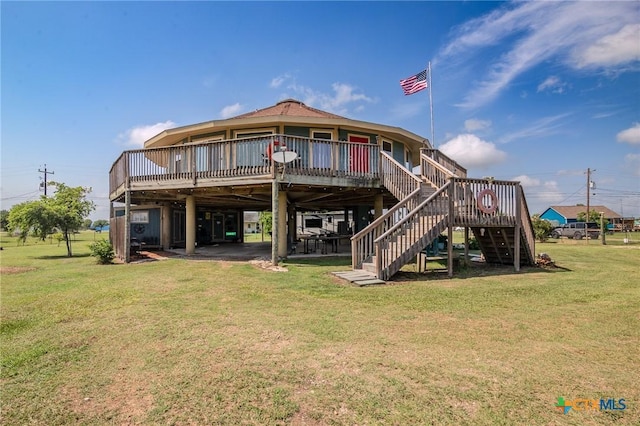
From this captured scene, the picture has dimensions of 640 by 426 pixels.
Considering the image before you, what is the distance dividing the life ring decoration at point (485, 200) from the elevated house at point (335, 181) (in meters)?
0.03

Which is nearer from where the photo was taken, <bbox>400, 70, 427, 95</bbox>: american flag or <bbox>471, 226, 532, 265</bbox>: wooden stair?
<bbox>471, 226, 532, 265</bbox>: wooden stair

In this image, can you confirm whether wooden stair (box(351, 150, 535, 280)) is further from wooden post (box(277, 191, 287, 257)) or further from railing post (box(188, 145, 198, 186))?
railing post (box(188, 145, 198, 186))

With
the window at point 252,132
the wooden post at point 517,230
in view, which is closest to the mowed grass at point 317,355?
the wooden post at point 517,230

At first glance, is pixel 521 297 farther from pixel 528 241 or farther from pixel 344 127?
pixel 344 127

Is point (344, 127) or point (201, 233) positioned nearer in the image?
point (344, 127)

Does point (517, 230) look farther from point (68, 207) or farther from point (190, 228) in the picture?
point (68, 207)

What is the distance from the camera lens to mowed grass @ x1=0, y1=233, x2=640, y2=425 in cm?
277

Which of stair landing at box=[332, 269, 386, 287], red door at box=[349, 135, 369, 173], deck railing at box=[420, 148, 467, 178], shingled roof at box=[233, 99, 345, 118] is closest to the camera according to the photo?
stair landing at box=[332, 269, 386, 287]

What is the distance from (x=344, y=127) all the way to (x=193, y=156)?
20.7ft

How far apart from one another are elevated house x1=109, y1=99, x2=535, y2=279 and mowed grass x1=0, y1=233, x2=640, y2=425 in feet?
7.94

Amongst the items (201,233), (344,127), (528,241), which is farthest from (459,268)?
(201,233)

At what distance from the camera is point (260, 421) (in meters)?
2.62

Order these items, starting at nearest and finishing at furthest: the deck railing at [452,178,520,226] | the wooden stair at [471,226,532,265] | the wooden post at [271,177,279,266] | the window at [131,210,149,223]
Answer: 1. the deck railing at [452,178,520,226]
2. the wooden stair at [471,226,532,265]
3. the wooden post at [271,177,279,266]
4. the window at [131,210,149,223]

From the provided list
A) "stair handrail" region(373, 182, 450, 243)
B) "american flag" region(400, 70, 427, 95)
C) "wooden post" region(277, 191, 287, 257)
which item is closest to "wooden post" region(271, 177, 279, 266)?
"wooden post" region(277, 191, 287, 257)
